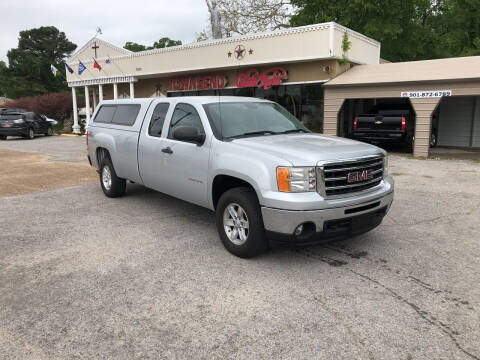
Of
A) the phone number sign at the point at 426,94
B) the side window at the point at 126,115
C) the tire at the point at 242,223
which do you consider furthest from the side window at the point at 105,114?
the phone number sign at the point at 426,94

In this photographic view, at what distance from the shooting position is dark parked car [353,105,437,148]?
14.3 metres

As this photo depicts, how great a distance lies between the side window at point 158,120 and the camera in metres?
6.12

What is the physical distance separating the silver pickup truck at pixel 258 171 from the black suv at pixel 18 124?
761 inches

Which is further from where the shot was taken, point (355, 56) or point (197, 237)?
point (355, 56)

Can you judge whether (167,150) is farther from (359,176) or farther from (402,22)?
(402,22)

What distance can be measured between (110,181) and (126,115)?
1.40m

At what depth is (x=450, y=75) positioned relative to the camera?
13.1 metres

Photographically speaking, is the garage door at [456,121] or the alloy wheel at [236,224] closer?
the alloy wheel at [236,224]

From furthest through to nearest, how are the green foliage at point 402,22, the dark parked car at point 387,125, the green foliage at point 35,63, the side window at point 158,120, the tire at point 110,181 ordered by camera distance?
the green foliage at point 35,63, the green foliage at point 402,22, the dark parked car at point 387,125, the tire at point 110,181, the side window at point 158,120

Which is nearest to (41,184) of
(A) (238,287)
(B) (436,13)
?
(A) (238,287)

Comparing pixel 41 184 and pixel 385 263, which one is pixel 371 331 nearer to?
pixel 385 263

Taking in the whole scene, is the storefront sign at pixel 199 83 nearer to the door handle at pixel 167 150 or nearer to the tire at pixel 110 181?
the tire at pixel 110 181

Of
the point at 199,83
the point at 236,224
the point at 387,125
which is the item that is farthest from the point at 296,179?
the point at 199,83

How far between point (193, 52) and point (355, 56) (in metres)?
7.80
